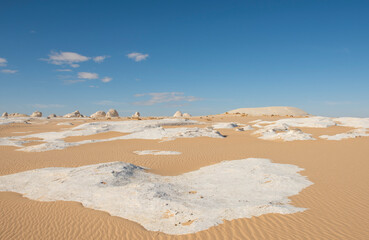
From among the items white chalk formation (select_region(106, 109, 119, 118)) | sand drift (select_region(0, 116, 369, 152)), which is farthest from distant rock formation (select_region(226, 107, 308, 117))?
sand drift (select_region(0, 116, 369, 152))

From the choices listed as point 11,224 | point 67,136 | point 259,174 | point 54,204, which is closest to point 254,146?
point 259,174

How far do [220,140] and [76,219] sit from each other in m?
17.7

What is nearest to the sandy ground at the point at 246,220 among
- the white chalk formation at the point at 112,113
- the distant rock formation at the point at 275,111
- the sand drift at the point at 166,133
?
the sand drift at the point at 166,133

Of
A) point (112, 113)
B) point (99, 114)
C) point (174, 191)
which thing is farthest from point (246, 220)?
point (99, 114)

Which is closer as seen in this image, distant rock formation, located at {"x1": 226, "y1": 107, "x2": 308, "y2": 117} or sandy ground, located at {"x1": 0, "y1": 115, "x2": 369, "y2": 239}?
sandy ground, located at {"x1": 0, "y1": 115, "x2": 369, "y2": 239}

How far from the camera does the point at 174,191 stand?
28.1 ft

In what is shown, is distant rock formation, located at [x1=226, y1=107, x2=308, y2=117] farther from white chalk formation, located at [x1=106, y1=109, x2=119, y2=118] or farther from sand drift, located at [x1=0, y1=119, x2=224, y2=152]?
sand drift, located at [x1=0, y1=119, x2=224, y2=152]

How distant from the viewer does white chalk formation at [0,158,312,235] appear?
6742 mm

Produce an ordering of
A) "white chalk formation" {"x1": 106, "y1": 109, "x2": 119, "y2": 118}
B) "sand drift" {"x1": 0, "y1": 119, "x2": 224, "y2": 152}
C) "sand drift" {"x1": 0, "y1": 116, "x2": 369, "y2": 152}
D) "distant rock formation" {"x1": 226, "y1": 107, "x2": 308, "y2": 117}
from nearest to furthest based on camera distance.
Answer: "sand drift" {"x1": 0, "y1": 119, "x2": 224, "y2": 152}, "sand drift" {"x1": 0, "y1": 116, "x2": 369, "y2": 152}, "white chalk formation" {"x1": 106, "y1": 109, "x2": 119, "y2": 118}, "distant rock formation" {"x1": 226, "y1": 107, "x2": 308, "y2": 117}

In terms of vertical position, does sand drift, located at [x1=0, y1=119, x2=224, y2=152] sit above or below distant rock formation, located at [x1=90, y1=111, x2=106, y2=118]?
below

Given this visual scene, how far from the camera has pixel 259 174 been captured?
10.8 meters

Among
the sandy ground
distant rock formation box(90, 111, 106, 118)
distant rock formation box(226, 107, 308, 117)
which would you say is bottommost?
the sandy ground

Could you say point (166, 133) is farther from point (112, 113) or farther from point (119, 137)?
point (112, 113)

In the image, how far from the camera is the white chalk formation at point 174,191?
6742 millimetres
